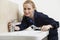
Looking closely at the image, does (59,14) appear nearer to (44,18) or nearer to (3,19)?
(44,18)

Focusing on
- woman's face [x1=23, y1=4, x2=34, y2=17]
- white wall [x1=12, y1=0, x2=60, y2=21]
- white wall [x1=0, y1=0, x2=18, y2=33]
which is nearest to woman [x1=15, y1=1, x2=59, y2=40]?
woman's face [x1=23, y1=4, x2=34, y2=17]

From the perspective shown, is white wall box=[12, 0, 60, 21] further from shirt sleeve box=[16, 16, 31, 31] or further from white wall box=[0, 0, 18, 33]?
white wall box=[0, 0, 18, 33]

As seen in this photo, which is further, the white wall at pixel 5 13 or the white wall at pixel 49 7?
the white wall at pixel 49 7

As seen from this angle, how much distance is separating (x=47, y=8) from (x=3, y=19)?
0.92 m

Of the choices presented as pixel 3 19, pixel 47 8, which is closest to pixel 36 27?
pixel 3 19

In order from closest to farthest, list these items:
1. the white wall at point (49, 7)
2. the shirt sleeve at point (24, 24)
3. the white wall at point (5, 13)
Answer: the white wall at point (5, 13)
the shirt sleeve at point (24, 24)
the white wall at point (49, 7)

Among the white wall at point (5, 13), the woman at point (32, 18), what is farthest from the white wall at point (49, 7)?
the white wall at point (5, 13)

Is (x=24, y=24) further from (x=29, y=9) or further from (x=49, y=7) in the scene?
(x=49, y=7)

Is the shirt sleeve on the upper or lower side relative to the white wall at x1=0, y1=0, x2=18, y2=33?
lower

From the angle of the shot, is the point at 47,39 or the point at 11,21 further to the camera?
the point at 11,21

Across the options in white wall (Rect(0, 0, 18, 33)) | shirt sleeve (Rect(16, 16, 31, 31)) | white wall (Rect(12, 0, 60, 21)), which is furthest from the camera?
white wall (Rect(12, 0, 60, 21))

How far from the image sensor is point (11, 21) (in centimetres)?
138

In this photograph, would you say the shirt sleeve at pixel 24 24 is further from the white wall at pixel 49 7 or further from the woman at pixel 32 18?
the white wall at pixel 49 7

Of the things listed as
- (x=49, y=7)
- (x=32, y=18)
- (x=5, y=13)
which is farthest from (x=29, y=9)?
(x=49, y=7)
